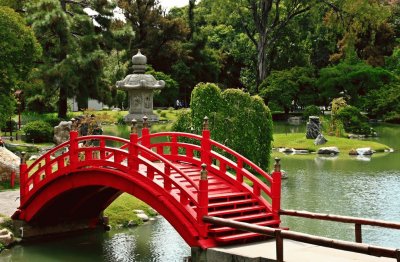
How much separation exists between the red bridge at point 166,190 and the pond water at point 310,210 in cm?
105

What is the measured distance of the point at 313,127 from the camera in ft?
142

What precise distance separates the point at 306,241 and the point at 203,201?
2.64 m

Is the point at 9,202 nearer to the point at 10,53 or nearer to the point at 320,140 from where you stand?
the point at 10,53

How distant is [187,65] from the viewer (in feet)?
244

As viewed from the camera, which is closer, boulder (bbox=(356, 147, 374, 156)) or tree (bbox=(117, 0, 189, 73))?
boulder (bbox=(356, 147, 374, 156))

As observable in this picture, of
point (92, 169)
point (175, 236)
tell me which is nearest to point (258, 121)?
point (175, 236)

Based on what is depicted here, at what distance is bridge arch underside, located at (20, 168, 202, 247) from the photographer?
1409cm

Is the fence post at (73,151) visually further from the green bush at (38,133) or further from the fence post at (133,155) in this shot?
the green bush at (38,133)

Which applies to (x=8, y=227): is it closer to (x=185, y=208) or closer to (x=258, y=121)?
(x=185, y=208)

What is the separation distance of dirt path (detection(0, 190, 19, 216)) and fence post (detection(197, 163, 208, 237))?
784 centimetres

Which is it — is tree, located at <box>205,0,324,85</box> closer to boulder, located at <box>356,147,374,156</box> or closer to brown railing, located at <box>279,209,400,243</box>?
boulder, located at <box>356,147,374,156</box>

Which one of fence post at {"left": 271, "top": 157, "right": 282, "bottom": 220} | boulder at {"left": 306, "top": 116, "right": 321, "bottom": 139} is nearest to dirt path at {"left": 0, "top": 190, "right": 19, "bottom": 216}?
fence post at {"left": 271, "top": 157, "right": 282, "bottom": 220}

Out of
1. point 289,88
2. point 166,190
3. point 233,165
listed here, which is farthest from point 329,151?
point 166,190

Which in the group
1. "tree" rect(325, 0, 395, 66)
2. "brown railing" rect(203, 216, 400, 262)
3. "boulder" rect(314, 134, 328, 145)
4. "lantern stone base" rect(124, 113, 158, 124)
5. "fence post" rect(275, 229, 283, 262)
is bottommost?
"boulder" rect(314, 134, 328, 145)
